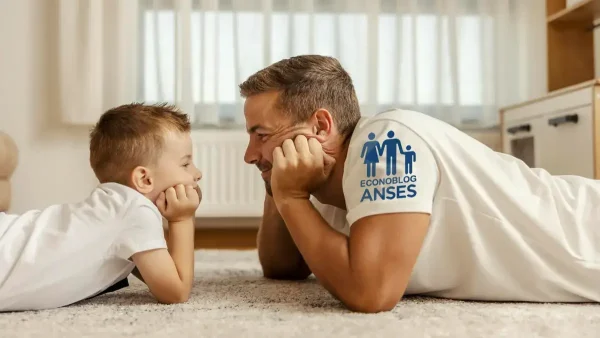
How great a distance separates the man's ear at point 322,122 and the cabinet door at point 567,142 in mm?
1622

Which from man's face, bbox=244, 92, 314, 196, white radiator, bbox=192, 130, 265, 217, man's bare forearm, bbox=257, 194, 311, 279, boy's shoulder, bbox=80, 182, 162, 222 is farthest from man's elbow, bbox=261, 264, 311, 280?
white radiator, bbox=192, 130, 265, 217

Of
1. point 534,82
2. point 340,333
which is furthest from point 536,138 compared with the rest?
point 340,333

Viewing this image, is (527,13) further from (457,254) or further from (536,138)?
(457,254)

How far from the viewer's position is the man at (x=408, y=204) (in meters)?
1.12

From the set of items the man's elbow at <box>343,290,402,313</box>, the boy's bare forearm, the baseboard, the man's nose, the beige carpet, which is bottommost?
the baseboard

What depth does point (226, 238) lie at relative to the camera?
141 inches

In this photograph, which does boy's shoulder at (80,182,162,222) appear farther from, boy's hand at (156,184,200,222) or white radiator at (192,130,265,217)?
white radiator at (192,130,265,217)

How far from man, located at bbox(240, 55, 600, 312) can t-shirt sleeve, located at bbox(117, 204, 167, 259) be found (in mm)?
235

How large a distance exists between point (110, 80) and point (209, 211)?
848mm

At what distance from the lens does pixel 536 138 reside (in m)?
3.03

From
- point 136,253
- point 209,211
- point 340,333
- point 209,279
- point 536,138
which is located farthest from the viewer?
point 209,211

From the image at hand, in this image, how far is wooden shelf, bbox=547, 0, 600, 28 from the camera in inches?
118

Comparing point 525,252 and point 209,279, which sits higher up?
point 525,252

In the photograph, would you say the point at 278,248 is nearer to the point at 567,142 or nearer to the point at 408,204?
the point at 408,204
